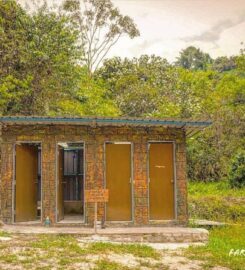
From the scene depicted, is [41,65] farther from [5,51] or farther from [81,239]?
[81,239]

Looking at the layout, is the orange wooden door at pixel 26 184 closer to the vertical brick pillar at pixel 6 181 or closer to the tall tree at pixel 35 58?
the vertical brick pillar at pixel 6 181

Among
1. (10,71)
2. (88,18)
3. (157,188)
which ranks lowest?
(157,188)

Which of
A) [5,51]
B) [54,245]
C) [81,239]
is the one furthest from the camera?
[5,51]

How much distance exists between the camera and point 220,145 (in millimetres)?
24766

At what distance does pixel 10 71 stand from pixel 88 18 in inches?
574

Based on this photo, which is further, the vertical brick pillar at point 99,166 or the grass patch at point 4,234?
the vertical brick pillar at point 99,166

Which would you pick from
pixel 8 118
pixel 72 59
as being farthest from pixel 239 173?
pixel 8 118

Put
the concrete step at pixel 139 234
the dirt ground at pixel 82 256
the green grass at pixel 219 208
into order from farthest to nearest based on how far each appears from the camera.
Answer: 1. the green grass at pixel 219 208
2. the concrete step at pixel 139 234
3. the dirt ground at pixel 82 256

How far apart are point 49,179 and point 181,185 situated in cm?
364

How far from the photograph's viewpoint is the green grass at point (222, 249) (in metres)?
8.21

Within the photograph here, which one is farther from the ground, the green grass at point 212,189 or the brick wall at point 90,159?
the brick wall at point 90,159

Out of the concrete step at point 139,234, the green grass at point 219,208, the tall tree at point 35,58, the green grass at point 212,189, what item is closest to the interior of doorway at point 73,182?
the concrete step at point 139,234

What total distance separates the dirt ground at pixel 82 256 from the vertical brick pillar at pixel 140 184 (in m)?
2.39

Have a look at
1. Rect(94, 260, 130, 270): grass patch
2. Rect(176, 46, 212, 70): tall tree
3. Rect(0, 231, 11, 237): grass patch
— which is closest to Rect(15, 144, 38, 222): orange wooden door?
Rect(0, 231, 11, 237): grass patch
